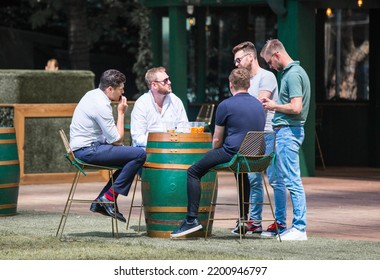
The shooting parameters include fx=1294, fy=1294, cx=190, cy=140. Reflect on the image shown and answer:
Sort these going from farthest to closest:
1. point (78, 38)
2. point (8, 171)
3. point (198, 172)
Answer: point (78, 38) < point (8, 171) < point (198, 172)

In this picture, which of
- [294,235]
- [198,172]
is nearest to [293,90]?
[198,172]

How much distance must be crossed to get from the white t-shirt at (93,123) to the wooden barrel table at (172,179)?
463 millimetres

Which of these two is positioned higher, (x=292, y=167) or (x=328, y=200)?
(x=292, y=167)

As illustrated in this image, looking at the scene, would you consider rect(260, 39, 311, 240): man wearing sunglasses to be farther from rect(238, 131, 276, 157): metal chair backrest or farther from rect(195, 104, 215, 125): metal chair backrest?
rect(195, 104, 215, 125): metal chair backrest

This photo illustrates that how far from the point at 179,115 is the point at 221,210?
251cm

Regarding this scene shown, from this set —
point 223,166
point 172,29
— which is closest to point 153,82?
point 223,166

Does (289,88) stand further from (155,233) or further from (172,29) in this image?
(172,29)

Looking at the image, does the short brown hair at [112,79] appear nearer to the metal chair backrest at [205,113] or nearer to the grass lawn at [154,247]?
the grass lawn at [154,247]

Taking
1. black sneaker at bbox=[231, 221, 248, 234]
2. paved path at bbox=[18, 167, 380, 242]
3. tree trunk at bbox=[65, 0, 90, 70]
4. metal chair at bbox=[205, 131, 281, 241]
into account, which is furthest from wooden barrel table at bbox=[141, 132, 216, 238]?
tree trunk at bbox=[65, 0, 90, 70]

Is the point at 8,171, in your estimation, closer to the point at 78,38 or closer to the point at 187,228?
the point at 187,228

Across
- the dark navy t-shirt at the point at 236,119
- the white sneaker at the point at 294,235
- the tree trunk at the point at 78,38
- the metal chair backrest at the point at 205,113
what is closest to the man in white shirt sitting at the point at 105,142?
the dark navy t-shirt at the point at 236,119

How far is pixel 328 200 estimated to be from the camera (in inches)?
646

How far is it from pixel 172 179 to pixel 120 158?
0.57m

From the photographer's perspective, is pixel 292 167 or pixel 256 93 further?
pixel 256 93
